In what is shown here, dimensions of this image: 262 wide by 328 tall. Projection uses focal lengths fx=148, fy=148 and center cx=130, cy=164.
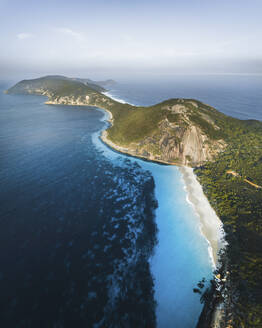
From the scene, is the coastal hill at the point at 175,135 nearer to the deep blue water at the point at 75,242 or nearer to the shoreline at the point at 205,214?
the shoreline at the point at 205,214

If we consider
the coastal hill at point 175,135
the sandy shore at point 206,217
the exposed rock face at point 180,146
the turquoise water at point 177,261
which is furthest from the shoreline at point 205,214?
the coastal hill at point 175,135

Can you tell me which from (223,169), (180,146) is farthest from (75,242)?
(223,169)

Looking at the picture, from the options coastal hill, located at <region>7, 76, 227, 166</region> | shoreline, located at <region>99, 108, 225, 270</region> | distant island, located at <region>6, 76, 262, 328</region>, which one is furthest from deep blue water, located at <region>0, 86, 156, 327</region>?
coastal hill, located at <region>7, 76, 227, 166</region>

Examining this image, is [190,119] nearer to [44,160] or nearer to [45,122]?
[44,160]

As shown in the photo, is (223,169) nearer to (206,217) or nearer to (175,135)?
(175,135)

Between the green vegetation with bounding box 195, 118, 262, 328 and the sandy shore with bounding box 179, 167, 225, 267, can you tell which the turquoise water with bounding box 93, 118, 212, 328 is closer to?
the sandy shore with bounding box 179, 167, 225, 267
